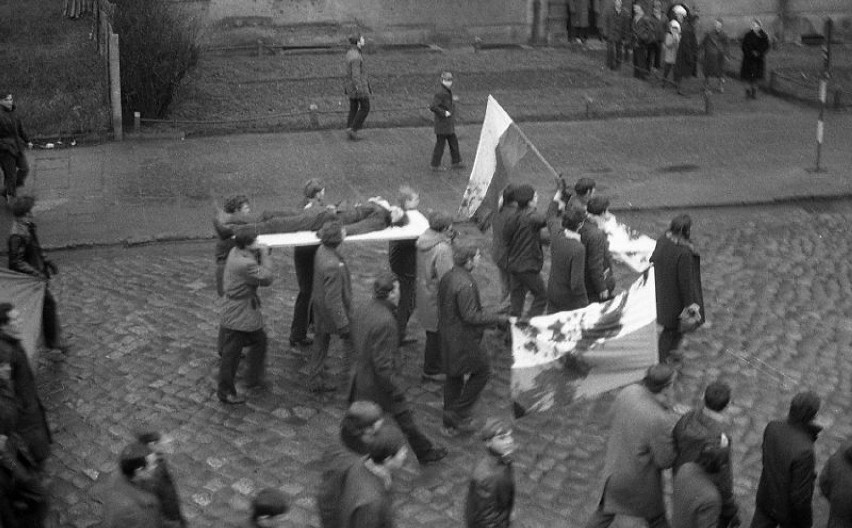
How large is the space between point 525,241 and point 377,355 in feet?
9.39

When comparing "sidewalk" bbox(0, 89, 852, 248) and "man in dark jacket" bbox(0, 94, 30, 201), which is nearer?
"man in dark jacket" bbox(0, 94, 30, 201)

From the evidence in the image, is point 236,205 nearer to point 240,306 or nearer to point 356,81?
point 240,306

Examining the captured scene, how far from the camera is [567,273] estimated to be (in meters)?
10.6

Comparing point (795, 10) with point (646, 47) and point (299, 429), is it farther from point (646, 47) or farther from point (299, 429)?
point (299, 429)

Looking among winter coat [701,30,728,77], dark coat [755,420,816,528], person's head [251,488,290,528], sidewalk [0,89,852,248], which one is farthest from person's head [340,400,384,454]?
winter coat [701,30,728,77]

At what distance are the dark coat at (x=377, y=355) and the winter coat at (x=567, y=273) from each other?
2.16m

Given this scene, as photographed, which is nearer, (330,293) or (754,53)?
(330,293)

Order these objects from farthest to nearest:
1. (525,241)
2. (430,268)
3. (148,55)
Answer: (148,55) → (525,241) → (430,268)

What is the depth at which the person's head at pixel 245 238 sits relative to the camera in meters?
10.0

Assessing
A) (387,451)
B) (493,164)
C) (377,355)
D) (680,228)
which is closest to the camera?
(387,451)

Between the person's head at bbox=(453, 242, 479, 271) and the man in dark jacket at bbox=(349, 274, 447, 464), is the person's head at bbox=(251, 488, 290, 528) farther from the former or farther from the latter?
the person's head at bbox=(453, 242, 479, 271)

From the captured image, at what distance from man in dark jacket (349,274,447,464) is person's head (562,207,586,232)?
7.16 feet

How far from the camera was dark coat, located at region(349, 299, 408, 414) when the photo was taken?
8883 millimetres

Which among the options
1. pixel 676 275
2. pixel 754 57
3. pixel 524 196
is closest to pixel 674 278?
pixel 676 275
